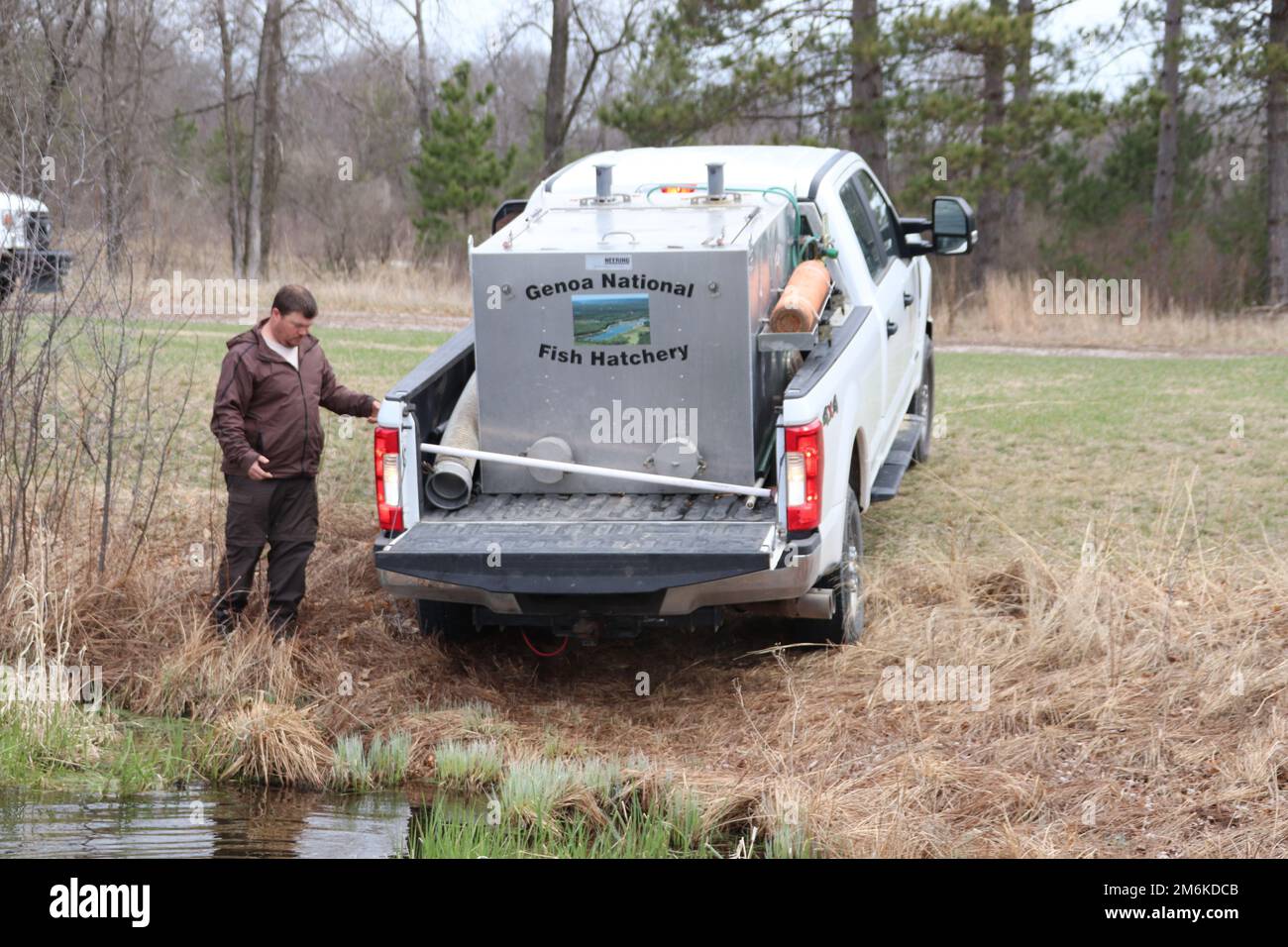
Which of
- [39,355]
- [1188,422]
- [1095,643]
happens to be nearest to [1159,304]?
[1188,422]

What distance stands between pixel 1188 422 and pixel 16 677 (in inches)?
328

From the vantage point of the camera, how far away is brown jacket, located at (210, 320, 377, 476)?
6672mm

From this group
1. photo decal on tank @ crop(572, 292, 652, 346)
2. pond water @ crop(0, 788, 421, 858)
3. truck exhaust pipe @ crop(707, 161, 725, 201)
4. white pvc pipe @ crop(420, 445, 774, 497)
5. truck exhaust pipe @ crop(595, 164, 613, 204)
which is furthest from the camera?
truck exhaust pipe @ crop(595, 164, 613, 204)

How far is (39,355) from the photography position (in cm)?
691

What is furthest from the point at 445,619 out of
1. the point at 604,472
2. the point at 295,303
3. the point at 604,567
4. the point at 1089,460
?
the point at 1089,460

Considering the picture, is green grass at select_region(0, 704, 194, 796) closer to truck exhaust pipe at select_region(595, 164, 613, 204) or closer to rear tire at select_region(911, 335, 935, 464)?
truck exhaust pipe at select_region(595, 164, 613, 204)

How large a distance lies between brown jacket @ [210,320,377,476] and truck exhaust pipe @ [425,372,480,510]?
27.1 inches

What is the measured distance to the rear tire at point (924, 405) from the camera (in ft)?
33.3

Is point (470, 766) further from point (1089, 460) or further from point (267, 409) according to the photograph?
point (1089, 460)

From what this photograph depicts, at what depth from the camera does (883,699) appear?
6.34m

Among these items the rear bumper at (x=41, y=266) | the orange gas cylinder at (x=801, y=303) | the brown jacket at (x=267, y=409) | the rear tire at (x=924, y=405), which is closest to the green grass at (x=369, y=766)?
the brown jacket at (x=267, y=409)

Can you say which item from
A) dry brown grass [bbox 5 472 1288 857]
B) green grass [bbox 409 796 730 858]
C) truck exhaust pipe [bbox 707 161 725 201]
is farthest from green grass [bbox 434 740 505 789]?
truck exhaust pipe [bbox 707 161 725 201]

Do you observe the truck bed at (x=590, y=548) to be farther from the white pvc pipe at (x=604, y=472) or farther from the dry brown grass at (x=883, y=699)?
the dry brown grass at (x=883, y=699)

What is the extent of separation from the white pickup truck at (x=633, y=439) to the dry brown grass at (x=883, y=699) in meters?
0.37
